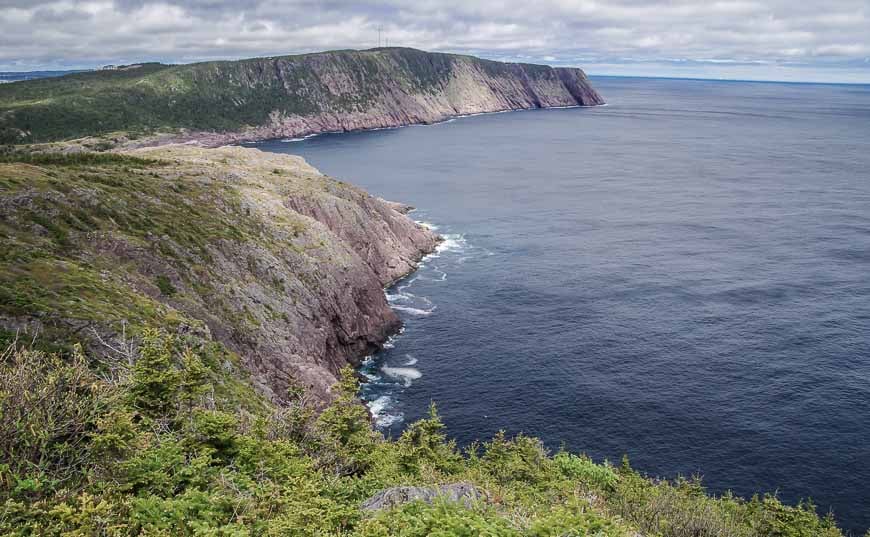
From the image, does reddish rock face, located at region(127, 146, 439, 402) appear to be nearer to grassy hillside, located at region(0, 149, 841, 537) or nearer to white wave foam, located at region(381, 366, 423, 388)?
grassy hillside, located at region(0, 149, 841, 537)

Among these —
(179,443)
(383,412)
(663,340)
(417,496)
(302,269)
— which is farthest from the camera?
(302,269)

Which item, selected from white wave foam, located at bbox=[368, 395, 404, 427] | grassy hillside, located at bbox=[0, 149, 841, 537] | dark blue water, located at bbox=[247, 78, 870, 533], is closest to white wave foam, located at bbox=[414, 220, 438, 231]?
dark blue water, located at bbox=[247, 78, 870, 533]

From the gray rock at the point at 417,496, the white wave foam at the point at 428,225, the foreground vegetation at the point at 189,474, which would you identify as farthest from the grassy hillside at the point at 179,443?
the white wave foam at the point at 428,225

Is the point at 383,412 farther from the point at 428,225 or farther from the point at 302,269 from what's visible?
the point at 428,225

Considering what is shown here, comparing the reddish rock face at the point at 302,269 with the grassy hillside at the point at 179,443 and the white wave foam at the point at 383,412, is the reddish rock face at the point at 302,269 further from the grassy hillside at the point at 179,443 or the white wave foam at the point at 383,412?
the white wave foam at the point at 383,412

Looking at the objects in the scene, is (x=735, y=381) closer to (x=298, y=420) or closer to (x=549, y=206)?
(x=298, y=420)

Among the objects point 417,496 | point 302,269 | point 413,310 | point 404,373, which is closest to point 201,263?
point 302,269
